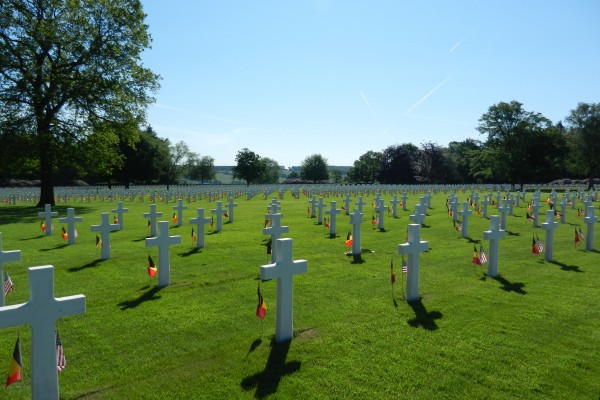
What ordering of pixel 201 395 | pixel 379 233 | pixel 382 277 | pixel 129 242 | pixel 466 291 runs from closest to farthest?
pixel 201 395, pixel 466 291, pixel 382 277, pixel 129 242, pixel 379 233

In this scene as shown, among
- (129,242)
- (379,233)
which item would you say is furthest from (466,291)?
(129,242)

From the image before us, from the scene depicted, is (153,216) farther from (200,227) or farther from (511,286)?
(511,286)

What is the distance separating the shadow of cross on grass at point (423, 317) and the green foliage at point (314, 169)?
320 feet

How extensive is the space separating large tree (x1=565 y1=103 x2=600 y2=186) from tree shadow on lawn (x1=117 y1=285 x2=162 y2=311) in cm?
5530

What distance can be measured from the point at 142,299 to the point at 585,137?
57.2m

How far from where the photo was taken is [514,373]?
4336mm

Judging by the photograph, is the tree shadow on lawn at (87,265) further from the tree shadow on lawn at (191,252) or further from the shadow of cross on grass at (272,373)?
the shadow of cross on grass at (272,373)

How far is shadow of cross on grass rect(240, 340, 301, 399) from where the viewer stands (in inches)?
156

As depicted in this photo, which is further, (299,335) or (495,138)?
(495,138)

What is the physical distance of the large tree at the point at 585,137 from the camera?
50.4 metres

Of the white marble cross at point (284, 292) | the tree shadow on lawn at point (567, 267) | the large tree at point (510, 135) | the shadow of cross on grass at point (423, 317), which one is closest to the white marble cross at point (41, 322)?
the white marble cross at point (284, 292)

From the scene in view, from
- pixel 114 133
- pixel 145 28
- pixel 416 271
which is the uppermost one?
pixel 145 28

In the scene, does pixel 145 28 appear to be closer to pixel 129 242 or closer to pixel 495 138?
pixel 129 242

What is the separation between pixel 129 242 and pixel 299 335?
818cm
